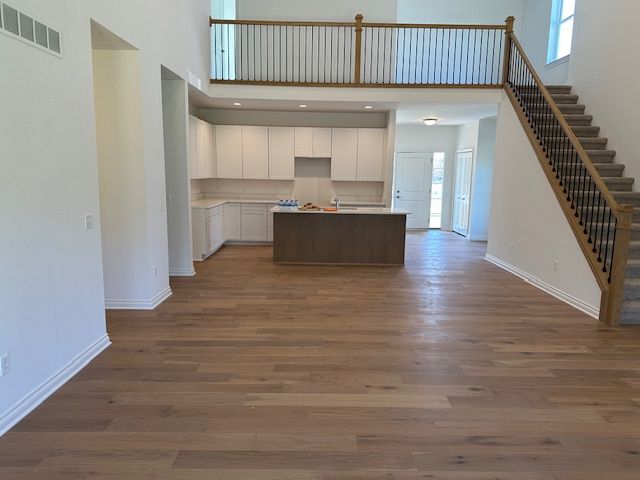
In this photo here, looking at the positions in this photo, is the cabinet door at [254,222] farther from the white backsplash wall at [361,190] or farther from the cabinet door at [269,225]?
the white backsplash wall at [361,190]

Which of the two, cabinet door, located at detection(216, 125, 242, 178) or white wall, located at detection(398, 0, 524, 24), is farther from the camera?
white wall, located at detection(398, 0, 524, 24)

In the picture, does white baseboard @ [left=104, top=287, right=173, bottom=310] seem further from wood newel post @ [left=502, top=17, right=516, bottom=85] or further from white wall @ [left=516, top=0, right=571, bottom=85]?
white wall @ [left=516, top=0, right=571, bottom=85]

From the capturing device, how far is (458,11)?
9.42 metres

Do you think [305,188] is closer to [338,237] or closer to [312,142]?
[312,142]

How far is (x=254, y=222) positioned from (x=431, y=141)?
18.0ft

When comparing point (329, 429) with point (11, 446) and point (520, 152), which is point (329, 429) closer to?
point (11, 446)

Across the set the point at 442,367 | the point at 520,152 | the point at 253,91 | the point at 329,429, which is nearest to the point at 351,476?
the point at 329,429

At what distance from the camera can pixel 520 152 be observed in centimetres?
646

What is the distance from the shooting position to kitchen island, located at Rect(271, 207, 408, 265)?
6785 millimetres

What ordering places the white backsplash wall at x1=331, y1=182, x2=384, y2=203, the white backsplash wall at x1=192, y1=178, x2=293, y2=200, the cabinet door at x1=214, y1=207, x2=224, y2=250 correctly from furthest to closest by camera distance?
the white backsplash wall at x1=331, y1=182, x2=384, y2=203 → the white backsplash wall at x1=192, y1=178, x2=293, y2=200 → the cabinet door at x1=214, y1=207, x2=224, y2=250

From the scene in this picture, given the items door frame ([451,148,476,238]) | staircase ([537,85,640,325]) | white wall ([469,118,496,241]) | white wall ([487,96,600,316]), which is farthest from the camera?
door frame ([451,148,476,238])

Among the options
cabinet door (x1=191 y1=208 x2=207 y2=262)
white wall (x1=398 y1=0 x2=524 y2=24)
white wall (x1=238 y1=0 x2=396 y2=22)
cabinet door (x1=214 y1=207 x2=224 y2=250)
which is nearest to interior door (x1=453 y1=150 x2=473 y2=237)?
white wall (x1=398 y1=0 x2=524 y2=24)

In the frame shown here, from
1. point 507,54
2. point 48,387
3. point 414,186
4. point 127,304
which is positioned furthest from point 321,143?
point 48,387

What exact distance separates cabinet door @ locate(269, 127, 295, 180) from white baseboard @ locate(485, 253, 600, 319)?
4.12 m
